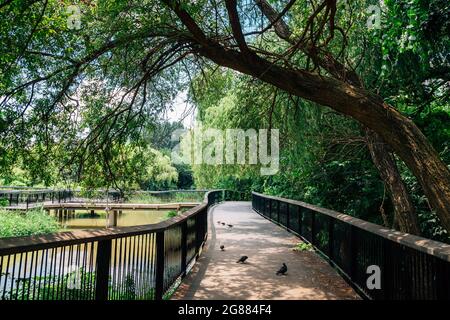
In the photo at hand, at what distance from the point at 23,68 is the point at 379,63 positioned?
6851mm

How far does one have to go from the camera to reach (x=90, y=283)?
360 cm

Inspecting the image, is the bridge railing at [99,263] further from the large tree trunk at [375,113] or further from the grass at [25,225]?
the grass at [25,225]

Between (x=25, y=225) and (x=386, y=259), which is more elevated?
(x=386, y=259)

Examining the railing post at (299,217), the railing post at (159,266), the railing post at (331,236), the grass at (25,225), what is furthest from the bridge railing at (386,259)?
the grass at (25,225)

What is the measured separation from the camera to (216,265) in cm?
822

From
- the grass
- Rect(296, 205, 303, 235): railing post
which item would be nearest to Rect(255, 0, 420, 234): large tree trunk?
Rect(296, 205, 303, 235): railing post

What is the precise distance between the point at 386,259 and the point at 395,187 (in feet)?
11.5

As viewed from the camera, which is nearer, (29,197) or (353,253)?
(353,253)

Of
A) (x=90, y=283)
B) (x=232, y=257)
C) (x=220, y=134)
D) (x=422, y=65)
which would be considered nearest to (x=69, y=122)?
(x=232, y=257)

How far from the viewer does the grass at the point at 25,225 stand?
19645 millimetres

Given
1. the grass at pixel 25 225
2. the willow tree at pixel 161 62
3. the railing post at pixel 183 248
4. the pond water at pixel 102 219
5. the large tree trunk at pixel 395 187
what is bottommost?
the pond water at pixel 102 219

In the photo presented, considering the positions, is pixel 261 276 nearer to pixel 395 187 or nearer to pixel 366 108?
pixel 395 187

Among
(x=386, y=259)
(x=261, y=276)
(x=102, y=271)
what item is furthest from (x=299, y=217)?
(x=102, y=271)

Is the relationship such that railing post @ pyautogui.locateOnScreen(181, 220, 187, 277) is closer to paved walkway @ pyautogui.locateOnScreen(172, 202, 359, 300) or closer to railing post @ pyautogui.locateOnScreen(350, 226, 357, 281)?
paved walkway @ pyautogui.locateOnScreen(172, 202, 359, 300)
